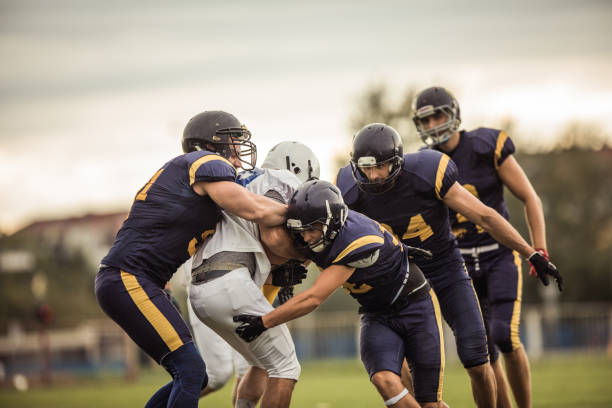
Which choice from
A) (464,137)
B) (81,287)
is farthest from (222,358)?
(81,287)

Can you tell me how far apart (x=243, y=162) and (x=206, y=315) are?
3.90 feet

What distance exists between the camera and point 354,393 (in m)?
12.1

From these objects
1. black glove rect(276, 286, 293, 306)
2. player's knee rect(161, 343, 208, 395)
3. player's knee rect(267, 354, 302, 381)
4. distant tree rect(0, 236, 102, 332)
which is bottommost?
distant tree rect(0, 236, 102, 332)

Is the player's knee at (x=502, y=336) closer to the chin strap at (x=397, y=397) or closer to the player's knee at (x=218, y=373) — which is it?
the chin strap at (x=397, y=397)

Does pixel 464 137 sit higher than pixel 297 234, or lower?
higher

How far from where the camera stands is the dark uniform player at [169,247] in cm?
496

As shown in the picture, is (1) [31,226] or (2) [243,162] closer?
(2) [243,162]

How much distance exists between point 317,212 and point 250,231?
60cm

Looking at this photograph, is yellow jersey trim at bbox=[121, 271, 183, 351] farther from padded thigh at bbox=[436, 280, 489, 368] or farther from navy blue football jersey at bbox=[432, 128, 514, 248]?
navy blue football jersey at bbox=[432, 128, 514, 248]

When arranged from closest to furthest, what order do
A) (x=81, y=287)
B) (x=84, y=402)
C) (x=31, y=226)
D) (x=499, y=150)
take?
1. (x=499, y=150)
2. (x=84, y=402)
3. (x=81, y=287)
4. (x=31, y=226)

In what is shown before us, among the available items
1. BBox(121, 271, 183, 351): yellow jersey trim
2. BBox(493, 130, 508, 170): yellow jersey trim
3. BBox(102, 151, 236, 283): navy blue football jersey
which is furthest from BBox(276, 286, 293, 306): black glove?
BBox(493, 130, 508, 170): yellow jersey trim

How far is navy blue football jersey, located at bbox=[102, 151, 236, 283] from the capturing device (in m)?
5.03

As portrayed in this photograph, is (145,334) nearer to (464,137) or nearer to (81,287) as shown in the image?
(464,137)

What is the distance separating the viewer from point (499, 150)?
21.8 ft
